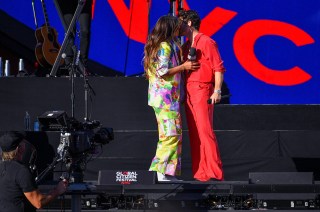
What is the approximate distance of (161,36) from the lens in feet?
23.4

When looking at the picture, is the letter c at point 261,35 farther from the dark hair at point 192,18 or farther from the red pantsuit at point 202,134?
the red pantsuit at point 202,134

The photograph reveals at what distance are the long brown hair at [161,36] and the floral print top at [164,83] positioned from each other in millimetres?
41

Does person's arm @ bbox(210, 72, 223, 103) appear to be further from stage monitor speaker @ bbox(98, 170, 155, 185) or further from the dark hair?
stage monitor speaker @ bbox(98, 170, 155, 185)

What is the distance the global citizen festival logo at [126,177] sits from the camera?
7109 mm

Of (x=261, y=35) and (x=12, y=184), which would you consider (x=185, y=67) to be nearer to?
(x=12, y=184)

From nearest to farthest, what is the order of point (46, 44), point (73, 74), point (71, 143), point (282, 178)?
point (71, 143), point (282, 178), point (73, 74), point (46, 44)

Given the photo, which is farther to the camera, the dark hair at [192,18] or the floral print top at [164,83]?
the dark hair at [192,18]

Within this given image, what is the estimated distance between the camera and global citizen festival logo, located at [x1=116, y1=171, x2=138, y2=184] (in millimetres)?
7109

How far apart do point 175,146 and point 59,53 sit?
2.73 meters

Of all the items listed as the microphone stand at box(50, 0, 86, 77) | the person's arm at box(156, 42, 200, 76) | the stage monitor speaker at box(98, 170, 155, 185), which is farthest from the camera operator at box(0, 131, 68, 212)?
the microphone stand at box(50, 0, 86, 77)

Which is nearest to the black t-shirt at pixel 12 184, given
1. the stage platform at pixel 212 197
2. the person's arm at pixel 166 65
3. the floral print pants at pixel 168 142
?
the stage platform at pixel 212 197

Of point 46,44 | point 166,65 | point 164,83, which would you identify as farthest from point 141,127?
point 46,44

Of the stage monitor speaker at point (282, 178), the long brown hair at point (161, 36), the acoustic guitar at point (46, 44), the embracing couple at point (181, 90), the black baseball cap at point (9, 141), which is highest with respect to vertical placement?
the acoustic guitar at point (46, 44)

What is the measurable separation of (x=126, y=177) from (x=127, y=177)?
12 mm
